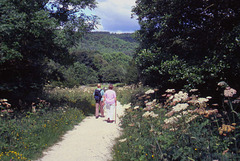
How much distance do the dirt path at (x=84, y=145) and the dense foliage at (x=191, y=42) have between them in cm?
382

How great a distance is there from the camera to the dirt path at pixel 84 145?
6.25 meters

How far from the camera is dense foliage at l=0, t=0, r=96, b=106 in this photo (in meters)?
9.21

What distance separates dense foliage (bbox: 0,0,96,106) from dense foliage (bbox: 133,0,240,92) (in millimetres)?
3927

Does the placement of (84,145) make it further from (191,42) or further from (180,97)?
(191,42)

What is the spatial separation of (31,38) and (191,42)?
7.77 metres

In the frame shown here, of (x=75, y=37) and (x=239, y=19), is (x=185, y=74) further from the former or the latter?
(x=75, y=37)

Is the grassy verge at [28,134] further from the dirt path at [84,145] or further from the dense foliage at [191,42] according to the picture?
the dense foliage at [191,42]

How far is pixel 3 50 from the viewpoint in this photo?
880cm

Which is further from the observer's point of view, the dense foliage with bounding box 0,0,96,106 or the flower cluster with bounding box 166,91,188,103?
the dense foliage with bounding box 0,0,96,106

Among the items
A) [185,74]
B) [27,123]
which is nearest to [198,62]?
[185,74]

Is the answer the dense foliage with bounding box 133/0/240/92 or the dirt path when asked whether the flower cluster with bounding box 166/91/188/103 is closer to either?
the dirt path

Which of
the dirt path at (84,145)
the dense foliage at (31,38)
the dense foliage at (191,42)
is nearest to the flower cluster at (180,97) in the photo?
the dirt path at (84,145)

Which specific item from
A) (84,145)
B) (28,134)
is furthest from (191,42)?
(28,134)

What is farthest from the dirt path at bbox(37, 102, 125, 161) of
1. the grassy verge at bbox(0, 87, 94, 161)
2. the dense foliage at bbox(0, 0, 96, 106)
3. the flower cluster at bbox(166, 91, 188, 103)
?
the dense foliage at bbox(0, 0, 96, 106)
